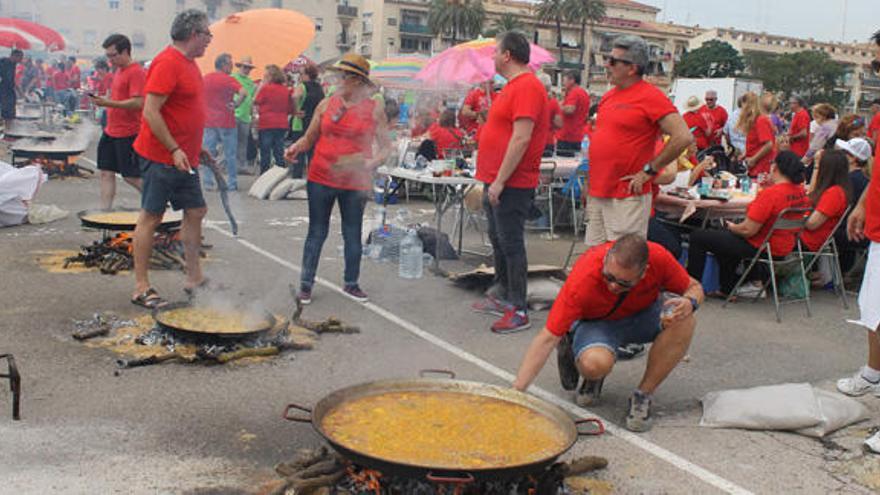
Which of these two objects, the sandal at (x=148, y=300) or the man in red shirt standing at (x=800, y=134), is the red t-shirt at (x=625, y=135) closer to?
the sandal at (x=148, y=300)

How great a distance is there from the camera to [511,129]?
5.85 meters

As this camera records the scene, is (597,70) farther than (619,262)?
Yes

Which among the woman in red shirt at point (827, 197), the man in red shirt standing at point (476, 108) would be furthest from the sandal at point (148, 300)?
the man in red shirt standing at point (476, 108)

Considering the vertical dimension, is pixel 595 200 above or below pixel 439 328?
above

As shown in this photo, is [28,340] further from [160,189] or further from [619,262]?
[619,262]

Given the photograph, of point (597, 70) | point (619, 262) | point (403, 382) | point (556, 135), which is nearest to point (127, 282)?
point (403, 382)

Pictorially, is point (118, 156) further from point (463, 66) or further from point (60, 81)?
point (60, 81)

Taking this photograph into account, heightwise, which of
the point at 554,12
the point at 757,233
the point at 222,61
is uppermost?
the point at 554,12

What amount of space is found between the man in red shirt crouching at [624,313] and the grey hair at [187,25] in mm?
3211

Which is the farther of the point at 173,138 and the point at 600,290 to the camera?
the point at 173,138

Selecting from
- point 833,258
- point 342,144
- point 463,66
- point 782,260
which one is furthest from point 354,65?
point 463,66

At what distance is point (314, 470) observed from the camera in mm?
3178

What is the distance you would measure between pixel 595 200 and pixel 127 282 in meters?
3.83

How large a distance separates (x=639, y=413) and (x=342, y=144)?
122 inches
